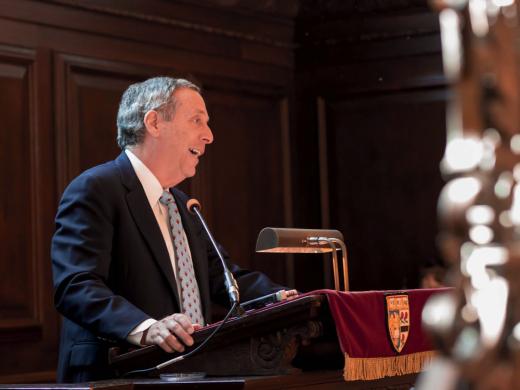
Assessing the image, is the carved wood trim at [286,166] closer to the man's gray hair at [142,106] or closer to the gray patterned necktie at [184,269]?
the man's gray hair at [142,106]

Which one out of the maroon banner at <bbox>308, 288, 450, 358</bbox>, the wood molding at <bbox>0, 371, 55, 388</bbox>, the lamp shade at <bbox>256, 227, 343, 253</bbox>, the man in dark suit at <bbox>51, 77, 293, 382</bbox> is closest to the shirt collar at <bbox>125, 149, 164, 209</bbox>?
the man in dark suit at <bbox>51, 77, 293, 382</bbox>

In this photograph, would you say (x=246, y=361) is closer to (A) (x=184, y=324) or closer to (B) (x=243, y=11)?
A: (A) (x=184, y=324)

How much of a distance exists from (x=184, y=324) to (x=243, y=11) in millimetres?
4095

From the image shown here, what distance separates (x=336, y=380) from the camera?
286 centimetres

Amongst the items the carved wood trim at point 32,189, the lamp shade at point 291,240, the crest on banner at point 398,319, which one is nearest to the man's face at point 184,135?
the lamp shade at point 291,240

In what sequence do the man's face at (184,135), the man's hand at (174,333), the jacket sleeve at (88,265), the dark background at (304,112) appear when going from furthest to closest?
the dark background at (304,112) < the man's face at (184,135) < the jacket sleeve at (88,265) < the man's hand at (174,333)

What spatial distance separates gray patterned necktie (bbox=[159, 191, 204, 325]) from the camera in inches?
143

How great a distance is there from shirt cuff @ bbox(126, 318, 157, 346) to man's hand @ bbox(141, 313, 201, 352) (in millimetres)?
94

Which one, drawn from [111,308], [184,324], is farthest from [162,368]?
[111,308]

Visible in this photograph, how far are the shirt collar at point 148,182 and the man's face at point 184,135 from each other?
0.28 ft

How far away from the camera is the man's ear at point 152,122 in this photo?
3.98m

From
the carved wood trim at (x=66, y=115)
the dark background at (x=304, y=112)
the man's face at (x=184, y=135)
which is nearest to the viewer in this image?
the man's face at (x=184, y=135)

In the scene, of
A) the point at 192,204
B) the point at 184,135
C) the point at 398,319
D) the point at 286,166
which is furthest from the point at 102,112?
the point at 398,319

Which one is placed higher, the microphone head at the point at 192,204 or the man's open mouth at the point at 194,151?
the man's open mouth at the point at 194,151
